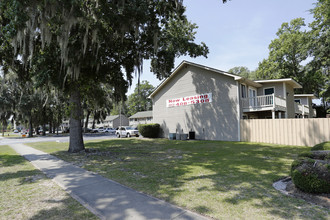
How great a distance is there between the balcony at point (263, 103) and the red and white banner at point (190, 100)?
3382mm

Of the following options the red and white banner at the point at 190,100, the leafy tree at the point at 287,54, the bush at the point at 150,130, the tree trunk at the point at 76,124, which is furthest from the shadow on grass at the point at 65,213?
the leafy tree at the point at 287,54

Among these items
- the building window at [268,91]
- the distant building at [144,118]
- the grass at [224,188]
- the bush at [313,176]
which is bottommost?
the grass at [224,188]

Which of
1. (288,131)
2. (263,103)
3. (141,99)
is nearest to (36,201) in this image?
(288,131)

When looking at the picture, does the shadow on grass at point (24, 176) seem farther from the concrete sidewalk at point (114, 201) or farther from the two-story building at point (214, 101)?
the two-story building at point (214, 101)

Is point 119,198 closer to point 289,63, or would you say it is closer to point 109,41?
point 109,41

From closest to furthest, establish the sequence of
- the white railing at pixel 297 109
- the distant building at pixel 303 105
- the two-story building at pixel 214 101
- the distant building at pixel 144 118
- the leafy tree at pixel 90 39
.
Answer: the leafy tree at pixel 90 39 < the two-story building at pixel 214 101 < the white railing at pixel 297 109 < the distant building at pixel 303 105 < the distant building at pixel 144 118

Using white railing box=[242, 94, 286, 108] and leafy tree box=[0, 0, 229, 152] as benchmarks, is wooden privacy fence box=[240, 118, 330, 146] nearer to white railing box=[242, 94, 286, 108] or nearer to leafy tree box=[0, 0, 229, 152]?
white railing box=[242, 94, 286, 108]

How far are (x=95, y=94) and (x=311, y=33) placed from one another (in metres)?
31.2

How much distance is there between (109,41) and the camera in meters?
10.2

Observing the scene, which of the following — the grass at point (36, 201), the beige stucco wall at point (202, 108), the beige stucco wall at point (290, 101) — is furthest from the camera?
the beige stucco wall at point (290, 101)

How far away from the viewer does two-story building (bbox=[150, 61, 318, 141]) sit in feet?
53.1

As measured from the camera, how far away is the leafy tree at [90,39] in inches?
294

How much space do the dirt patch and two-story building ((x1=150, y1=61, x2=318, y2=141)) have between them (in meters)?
11.5

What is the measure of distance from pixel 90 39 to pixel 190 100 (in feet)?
39.5
